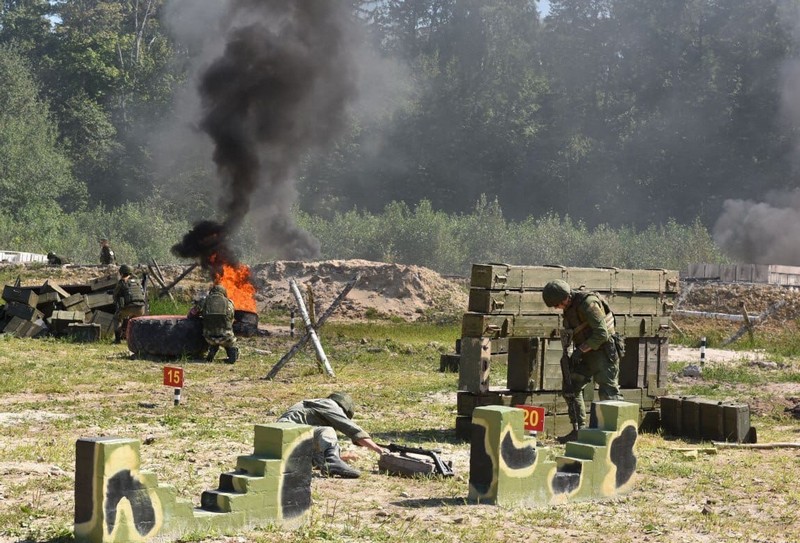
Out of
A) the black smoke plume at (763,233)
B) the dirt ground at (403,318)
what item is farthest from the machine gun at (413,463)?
the black smoke plume at (763,233)

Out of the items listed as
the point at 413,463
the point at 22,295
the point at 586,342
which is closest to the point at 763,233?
the point at 22,295

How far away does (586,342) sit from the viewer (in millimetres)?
13859

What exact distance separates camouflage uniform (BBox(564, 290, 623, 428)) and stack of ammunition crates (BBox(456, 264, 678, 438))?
0.64 metres

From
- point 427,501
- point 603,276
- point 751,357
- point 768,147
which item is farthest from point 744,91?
point 427,501

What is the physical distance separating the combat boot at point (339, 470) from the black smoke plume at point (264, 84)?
24685 millimetres

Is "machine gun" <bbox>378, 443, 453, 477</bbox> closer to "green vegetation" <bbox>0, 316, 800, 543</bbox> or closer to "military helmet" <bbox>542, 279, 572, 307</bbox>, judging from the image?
"green vegetation" <bbox>0, 316, 800, 543</bbox>

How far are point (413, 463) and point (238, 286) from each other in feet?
64.8

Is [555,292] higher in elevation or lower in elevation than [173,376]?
higher

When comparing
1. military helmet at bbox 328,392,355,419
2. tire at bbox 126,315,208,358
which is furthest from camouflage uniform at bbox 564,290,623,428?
tire at bbox 126,315,208,358

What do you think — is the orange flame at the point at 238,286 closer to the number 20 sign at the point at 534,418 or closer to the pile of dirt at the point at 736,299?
the pile of dirt at the point at 736,299

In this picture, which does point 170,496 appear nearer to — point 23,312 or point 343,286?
point 23,312

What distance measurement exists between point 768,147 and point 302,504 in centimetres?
7006

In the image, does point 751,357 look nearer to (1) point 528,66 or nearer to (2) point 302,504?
(2) point 302,504

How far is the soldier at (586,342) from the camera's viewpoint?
13.8 m
